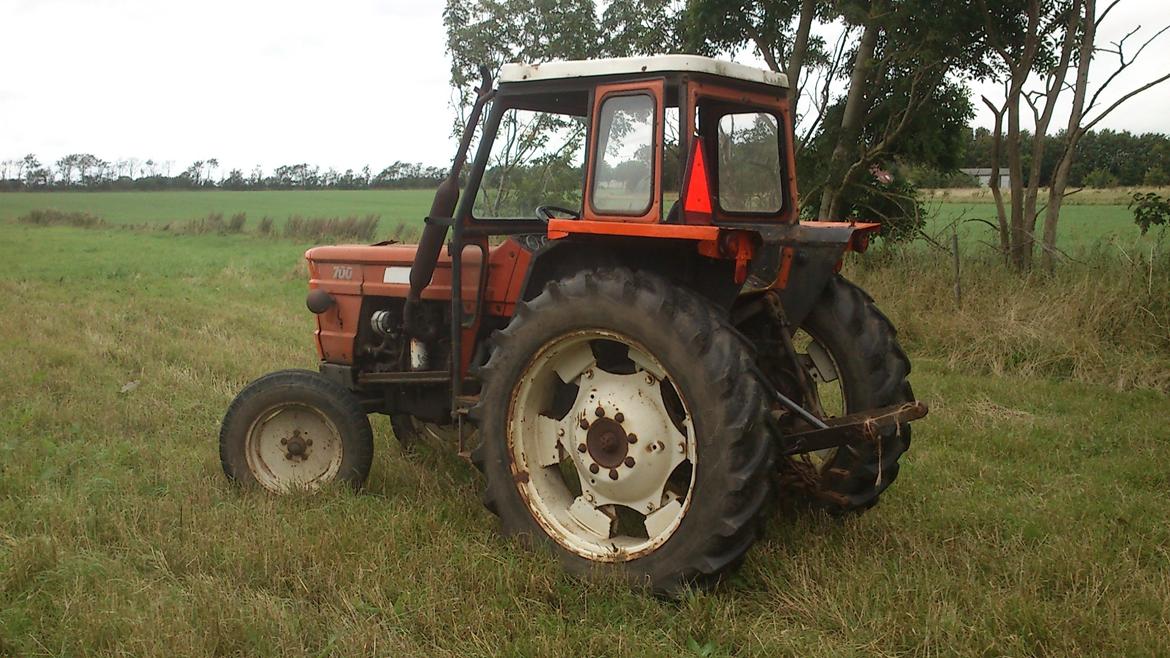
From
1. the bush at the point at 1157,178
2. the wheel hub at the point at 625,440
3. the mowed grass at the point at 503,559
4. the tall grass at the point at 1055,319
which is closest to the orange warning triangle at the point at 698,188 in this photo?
the wheel hub at the point at 625,440

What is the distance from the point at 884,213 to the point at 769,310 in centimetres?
875

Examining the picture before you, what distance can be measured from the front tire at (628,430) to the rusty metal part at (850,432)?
0.34 meters

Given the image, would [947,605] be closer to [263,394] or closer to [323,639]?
[323,639]

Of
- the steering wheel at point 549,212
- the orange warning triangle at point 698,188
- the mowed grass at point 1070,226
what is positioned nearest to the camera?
the orange warning triangle at point 698,188

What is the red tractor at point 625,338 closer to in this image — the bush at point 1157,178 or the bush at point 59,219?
the bush at point 1157,178

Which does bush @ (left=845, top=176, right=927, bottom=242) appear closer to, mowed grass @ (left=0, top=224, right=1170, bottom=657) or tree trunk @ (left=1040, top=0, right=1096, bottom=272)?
tree trunk @ (left=1040, top=0, right=1096, bottom=272)

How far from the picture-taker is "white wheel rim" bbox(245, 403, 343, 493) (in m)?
4.71

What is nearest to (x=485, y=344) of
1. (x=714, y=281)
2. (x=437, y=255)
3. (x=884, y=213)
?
(x=437, y=255)

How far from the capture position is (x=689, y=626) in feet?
10.6

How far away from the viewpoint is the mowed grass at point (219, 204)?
3838 cm

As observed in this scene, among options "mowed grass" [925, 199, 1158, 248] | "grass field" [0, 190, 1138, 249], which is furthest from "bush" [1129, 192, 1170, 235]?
"grass field" [0, 190, 1138, 249]

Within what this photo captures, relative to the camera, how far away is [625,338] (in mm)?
3521

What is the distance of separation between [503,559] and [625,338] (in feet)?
3.35

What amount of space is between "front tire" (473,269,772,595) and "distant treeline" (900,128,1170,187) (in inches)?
304
